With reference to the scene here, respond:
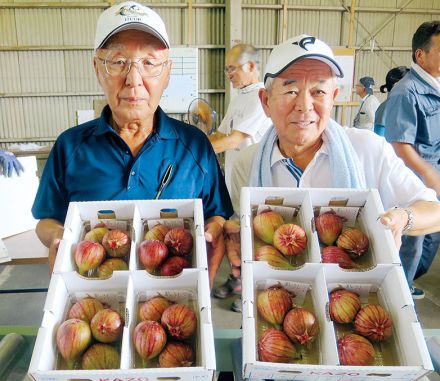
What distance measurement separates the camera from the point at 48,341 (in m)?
0.73

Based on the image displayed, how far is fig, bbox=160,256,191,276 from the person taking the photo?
35.5 inches

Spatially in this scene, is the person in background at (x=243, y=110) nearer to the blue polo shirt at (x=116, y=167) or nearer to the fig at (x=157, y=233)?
the blue polo shirt at (x=116, y=167)

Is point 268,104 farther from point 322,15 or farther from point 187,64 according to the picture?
point 322,15

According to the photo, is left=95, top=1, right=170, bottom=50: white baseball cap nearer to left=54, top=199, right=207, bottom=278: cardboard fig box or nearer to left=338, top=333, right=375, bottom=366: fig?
left=54, top=199, right=207, bottom=278: cardboard fig box

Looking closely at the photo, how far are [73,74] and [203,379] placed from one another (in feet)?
21.0

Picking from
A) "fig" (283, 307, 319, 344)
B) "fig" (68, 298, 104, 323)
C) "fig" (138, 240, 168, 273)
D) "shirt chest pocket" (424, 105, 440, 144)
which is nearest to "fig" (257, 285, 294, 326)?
"fig" (283, 307, 319, 344)

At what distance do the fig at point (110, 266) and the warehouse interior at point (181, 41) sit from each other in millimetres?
5184

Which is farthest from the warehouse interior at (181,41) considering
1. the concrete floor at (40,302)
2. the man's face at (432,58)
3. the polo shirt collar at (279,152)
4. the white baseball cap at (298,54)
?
the white baseball cap at (298,54)

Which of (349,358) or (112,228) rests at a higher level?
(112,228)

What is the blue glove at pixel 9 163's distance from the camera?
2336mm

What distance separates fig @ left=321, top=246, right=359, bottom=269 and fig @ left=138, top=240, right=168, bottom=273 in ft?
1.18

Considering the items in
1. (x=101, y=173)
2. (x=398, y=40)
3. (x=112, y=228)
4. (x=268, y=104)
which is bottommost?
(x=112, y=228)

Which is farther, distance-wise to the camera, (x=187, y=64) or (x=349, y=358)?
(x=187, y=64)

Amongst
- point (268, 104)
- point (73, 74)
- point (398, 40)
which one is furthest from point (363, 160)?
point (398, 40)
